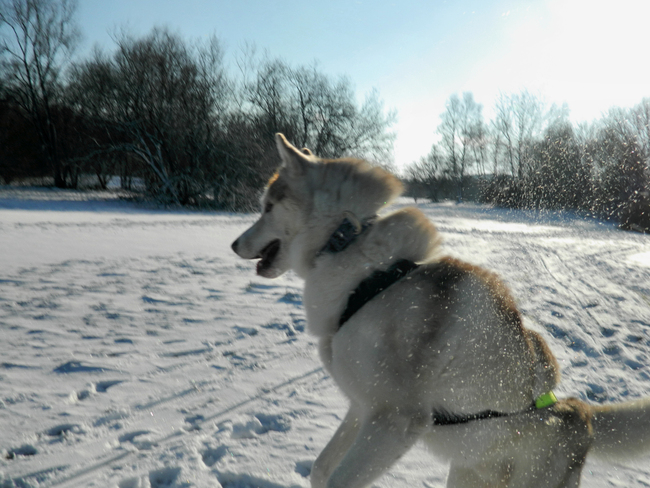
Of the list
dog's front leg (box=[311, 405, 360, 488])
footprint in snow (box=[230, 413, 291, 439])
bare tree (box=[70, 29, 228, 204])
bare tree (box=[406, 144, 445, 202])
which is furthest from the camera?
bare tree (box=[406, 144, 445, 202])

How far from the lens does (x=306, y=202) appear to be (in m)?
2.22

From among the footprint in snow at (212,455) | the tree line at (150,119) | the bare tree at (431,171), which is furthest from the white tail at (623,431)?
the bare tree at (431,171)

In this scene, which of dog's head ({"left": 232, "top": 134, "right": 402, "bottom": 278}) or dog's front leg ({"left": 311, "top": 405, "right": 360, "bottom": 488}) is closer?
dog's front leg ({"left": 311, "top": 405, "right": 360, "bottom": 488})

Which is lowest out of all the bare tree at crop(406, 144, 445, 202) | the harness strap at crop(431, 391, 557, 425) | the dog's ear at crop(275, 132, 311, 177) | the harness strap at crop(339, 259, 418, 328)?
the harness strap at crop(431, 391, 557, 425)

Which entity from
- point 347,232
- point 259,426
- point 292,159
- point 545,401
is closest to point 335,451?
point 259,426

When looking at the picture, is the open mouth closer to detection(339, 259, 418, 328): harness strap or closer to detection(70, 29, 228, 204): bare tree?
detection(339, 259, 418, 328): harness strap

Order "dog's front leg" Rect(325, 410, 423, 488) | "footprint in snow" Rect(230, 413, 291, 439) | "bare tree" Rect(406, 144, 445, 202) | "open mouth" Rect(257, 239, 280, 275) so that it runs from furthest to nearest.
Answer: "bare tree" Rect(406, 144, 445, 202) < "footprint in snow" Rect(230, 413, 291, 439) < "open mouth" Rect(257, 239, 280, 275) < "dog's front leg" Rect(325, 410, 423, 488)

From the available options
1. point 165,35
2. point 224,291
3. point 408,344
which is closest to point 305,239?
point 408,344

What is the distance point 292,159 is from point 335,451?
63.7 inches

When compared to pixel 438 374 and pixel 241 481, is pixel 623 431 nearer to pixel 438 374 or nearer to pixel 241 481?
pixel 438 374

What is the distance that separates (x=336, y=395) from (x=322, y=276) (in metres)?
1.65

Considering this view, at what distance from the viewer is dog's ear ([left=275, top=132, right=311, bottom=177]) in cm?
221

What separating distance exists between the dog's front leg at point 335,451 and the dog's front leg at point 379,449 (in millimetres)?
330

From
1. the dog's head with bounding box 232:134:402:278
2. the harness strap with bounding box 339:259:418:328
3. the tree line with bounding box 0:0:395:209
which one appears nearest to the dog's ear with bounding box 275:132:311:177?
the dog's head with bounding box 232:134:402:278
